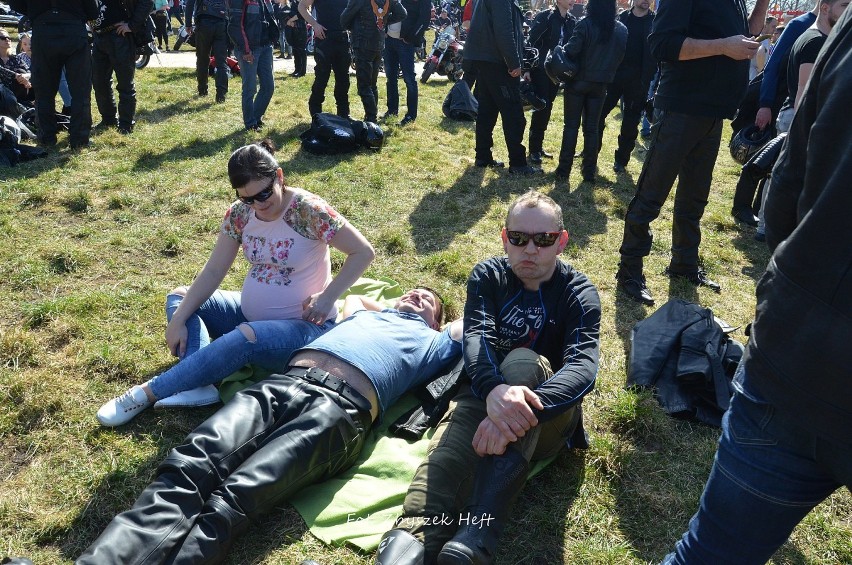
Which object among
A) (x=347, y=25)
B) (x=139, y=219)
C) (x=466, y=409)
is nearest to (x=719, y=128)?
(x=466, y=409)

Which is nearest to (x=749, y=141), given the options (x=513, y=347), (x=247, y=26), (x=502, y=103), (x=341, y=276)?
(x=502, y=103)

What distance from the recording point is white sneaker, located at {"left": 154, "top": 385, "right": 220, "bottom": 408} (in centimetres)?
316

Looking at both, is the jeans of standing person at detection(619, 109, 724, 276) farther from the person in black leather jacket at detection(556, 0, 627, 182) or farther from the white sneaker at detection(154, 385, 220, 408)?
the white sneaker at detection(154, 385, 220, 408)

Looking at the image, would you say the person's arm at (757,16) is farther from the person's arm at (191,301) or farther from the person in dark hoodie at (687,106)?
the person's arm at (191,301)

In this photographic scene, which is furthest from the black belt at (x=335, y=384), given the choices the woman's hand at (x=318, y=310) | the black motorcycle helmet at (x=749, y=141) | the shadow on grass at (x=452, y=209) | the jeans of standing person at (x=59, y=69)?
the jeans of standing person at (x=59, y=69)

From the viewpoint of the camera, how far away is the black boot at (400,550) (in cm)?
221

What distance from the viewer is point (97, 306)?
4.15m

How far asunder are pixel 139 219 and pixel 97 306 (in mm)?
1803

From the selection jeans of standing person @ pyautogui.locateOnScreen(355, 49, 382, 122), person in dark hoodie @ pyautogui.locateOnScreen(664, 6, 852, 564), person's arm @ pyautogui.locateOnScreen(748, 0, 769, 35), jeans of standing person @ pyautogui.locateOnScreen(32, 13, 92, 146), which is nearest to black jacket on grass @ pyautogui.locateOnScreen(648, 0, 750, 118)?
person's arm @ pyautogui.locateOnScreen(748, 0, 769, 35)

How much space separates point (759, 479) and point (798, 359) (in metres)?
0.34

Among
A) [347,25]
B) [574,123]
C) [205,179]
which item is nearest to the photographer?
[205,179]

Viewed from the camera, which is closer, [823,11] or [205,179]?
[823,11]

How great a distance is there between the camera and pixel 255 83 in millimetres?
8961

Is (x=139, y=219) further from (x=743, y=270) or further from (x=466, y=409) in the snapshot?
(x=743, y=270)
